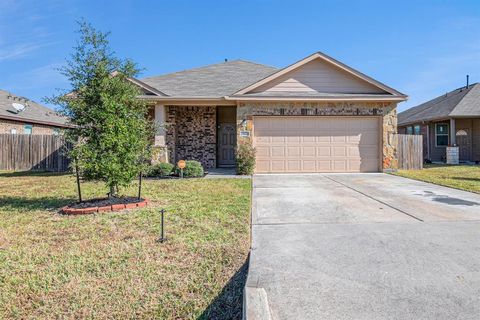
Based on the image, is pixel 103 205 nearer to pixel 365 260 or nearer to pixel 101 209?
pixel 101 209

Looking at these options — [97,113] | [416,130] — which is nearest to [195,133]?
[97,113]

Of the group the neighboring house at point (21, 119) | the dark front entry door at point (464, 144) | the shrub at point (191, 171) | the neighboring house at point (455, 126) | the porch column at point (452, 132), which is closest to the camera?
the shrub at point (191, 171)

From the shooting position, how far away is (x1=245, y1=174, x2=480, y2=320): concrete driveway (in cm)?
237

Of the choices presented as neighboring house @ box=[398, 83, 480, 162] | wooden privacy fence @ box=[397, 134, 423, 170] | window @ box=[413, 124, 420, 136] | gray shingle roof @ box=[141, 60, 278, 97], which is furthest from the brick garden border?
window @ box=[413, 124, 420, 136]

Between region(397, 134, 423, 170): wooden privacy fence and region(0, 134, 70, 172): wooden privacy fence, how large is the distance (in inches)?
651

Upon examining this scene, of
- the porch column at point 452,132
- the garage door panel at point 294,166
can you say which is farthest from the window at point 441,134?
the garage door panel at point 294,166

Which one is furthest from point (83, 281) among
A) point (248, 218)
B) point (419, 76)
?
point (419, 76)

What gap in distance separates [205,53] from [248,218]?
699 inches

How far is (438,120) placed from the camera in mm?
18484

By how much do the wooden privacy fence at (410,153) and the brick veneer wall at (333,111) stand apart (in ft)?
5.87

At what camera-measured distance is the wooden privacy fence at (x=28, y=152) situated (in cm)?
1484

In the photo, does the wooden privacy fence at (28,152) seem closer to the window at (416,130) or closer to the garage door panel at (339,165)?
the garage door panel at (339,165)

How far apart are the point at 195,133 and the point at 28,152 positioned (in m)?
8.74

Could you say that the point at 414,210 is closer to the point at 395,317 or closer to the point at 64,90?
the point at 395,317
